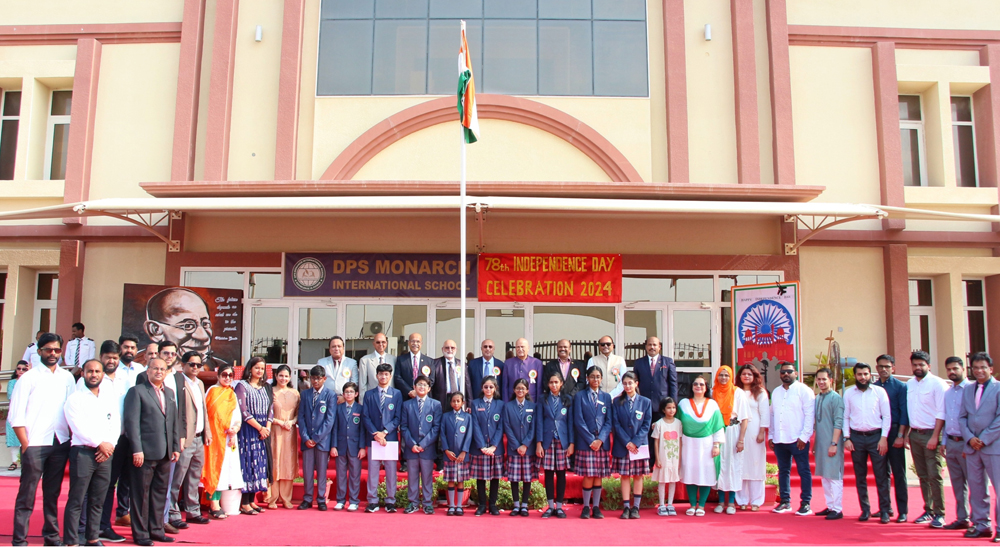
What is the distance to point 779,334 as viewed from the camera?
10.6 metres

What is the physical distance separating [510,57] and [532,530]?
8.02m

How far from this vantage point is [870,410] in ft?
25.7

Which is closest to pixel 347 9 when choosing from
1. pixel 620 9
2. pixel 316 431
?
pixel 620 9

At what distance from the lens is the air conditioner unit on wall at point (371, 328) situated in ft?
38.6

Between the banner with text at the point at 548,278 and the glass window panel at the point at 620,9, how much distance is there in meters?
4.23

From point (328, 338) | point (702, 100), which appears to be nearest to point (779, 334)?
point (702, 100)

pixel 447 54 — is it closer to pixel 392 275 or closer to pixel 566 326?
pixel 392 275

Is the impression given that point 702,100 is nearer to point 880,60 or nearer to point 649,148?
point 649,148

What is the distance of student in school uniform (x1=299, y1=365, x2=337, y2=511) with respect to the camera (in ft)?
26.9

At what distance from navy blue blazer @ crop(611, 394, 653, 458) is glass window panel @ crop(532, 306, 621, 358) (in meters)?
3.59

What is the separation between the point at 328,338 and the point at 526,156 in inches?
167

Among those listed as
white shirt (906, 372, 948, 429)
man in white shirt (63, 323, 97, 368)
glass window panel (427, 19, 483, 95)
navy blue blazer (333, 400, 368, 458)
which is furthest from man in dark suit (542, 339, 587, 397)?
man in white shirt (63, 323, 97, 368)

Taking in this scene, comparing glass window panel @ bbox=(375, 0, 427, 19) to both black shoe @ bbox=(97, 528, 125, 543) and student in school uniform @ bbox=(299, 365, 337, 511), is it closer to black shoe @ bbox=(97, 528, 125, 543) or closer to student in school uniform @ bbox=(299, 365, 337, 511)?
student in school uniform @ bbox=(299, 365, 337, 511)

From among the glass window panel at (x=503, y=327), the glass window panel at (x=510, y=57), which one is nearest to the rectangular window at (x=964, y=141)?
the glass window panel at (x=510, y=57)
